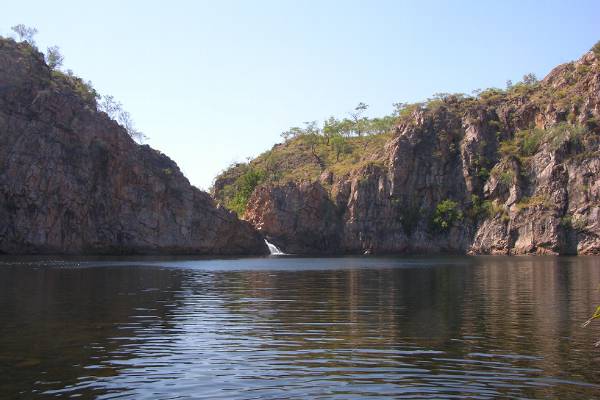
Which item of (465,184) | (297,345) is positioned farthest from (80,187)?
(297,345)

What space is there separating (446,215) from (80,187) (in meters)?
86.8

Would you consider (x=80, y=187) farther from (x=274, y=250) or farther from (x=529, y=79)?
(x=529, y=79)

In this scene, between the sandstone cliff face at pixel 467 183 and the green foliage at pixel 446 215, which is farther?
the green foliage at pixel 446 215

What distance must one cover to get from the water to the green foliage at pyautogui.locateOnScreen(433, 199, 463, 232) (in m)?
114

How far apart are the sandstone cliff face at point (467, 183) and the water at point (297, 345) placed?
10631cm

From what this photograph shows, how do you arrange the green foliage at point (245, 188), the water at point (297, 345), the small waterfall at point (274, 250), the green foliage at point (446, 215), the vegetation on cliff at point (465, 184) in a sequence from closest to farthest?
the water at point (297, 345)
the vegetation on cliff at point (465, 184)
the green foliage at point (446, 215)
the small waterfall at point (274, 250)
the green foliage at point (245, 188)

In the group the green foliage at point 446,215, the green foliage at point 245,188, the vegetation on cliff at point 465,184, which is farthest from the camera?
the green foliage at point 245,188

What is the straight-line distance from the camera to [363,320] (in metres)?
27.5

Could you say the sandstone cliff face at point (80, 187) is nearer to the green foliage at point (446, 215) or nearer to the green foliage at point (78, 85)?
the green foliage at point (78, 85)

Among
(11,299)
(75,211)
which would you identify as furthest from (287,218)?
(11,299)

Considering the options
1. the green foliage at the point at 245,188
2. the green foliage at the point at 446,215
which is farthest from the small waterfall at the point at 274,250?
the green foliage at the point at 446,215

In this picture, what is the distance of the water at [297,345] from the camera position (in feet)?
49.4

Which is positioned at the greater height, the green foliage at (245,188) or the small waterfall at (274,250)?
the green foliage at (245,188)

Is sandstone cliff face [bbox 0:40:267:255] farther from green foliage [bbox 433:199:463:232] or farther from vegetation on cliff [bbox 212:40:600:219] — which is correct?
green foliage [bbox 433:199:463:232]
